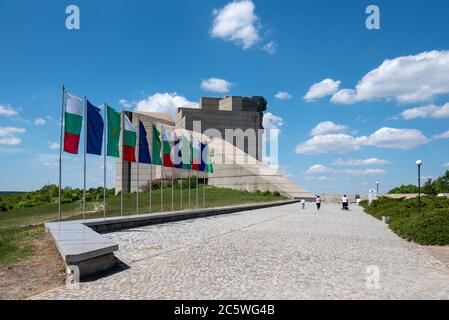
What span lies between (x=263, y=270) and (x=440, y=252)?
5.65 m

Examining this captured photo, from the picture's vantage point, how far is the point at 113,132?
15344 mm

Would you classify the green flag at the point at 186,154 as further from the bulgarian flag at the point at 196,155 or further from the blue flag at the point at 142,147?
the blue flag at the point at 142,147

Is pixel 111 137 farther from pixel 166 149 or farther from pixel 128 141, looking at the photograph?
pixel 166 149

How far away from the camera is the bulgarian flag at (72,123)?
12406mm

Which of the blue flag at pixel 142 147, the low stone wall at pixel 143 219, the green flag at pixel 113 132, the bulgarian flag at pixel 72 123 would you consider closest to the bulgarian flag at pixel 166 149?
the blue flag at pixel 142 147

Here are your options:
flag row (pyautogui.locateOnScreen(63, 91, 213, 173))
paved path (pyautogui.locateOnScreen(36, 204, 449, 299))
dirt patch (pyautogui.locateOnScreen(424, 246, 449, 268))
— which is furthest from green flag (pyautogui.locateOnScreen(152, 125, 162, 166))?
dirt patch (pyautogui.locateOnScreen(424, 246, 449, 268))

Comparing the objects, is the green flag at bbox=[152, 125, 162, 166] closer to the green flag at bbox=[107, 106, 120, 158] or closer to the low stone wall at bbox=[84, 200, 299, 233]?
the low stone wall at bbox=[84, 200, 299, 233]

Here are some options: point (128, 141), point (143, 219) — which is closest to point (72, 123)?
point (128, 141)

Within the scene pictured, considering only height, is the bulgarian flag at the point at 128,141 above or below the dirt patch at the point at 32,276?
above

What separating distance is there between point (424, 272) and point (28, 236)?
974 centimetres

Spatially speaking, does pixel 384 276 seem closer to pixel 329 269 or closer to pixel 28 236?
pixel 329 269

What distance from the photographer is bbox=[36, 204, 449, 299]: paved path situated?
5.80 meters

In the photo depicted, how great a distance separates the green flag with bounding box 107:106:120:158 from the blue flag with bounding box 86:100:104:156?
669 millimetres

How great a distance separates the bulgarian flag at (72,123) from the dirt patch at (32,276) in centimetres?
466
